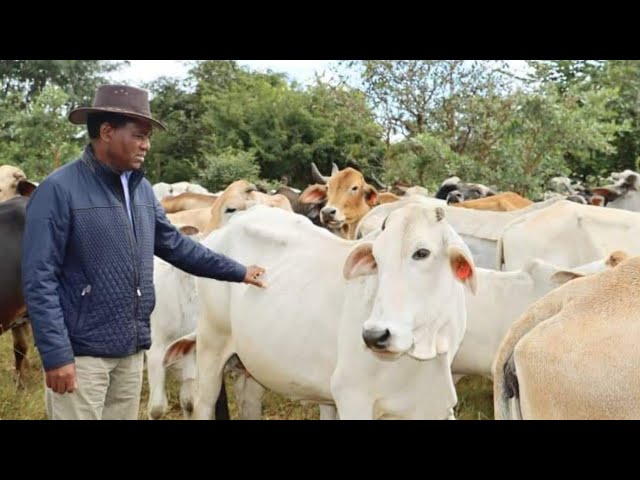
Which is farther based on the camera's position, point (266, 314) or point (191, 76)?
point (191, 76)

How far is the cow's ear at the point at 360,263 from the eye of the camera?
13.3 feet

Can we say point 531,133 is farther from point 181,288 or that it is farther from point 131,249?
point 131,249

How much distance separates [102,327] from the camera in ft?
11.4

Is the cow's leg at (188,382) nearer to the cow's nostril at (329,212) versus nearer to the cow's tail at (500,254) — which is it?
the cow's tail at (500,254)

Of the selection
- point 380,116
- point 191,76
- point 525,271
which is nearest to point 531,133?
point 380,116

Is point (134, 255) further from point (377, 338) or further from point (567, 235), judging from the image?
point (567, 235)

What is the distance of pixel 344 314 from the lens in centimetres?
435

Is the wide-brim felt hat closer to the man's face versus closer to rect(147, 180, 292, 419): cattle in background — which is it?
the man's face

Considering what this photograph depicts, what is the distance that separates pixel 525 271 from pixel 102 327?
11.0 ft

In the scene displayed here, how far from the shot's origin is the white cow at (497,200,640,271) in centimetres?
727

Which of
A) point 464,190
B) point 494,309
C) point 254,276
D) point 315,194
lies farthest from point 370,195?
point 254,276

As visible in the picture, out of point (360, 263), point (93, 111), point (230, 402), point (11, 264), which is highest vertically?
point (93, 111)

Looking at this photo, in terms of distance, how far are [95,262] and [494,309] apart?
316 centimetres

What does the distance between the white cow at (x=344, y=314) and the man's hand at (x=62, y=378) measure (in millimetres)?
1264
